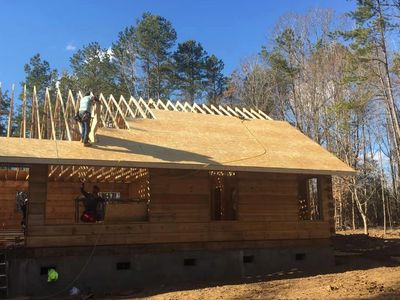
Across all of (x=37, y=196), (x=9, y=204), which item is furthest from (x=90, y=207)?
(x=9, y=204)

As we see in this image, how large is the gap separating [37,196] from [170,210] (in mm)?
3364

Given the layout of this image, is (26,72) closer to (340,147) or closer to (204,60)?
(204,60)

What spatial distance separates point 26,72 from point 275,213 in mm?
34527

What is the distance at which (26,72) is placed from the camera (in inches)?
1612

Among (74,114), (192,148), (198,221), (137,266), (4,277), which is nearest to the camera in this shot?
(4,277)

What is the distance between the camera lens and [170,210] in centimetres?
1175

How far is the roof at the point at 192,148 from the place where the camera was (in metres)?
10.1

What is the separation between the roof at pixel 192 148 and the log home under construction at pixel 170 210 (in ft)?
0.11

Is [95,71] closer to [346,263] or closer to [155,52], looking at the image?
[155,52]

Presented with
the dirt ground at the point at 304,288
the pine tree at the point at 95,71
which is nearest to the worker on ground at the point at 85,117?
the dirt ground at the point at 304,288

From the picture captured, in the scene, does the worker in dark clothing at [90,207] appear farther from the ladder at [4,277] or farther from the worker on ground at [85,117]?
the ladder at [4,277]

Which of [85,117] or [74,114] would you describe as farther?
[74,114]

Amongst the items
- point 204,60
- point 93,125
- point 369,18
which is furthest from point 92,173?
point 204,60

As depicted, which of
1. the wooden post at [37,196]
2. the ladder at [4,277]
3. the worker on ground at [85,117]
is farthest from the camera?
the worker on ground at [85,117]
